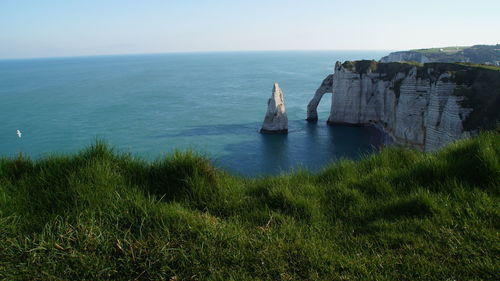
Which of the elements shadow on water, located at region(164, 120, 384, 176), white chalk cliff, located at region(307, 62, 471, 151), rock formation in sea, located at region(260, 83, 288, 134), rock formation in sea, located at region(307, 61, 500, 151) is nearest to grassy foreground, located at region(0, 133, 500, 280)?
rock formation in sea, located at region(307, 61, 500, 151)

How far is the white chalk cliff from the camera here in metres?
29.3

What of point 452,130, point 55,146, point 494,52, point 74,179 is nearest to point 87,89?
point 55,146

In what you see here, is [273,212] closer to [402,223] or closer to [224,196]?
[224,196]

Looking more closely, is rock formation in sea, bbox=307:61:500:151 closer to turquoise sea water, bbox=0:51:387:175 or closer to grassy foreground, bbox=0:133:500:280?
turquoise sea water, bbox=0:51:387:175

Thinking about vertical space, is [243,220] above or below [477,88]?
above

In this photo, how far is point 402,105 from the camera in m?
39.2

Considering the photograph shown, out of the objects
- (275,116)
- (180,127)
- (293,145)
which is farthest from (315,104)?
(180,127)

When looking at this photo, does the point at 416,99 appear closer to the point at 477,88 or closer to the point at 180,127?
the point at 477,88

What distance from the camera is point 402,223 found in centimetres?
364

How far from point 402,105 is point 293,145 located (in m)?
12.0

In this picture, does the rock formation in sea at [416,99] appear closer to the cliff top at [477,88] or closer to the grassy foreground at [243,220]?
the cliff top at [477,88]

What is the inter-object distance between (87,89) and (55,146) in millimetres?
47642

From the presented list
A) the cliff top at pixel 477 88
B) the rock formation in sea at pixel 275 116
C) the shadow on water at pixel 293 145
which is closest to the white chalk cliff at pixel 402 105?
the cliff top at pixel 477 88

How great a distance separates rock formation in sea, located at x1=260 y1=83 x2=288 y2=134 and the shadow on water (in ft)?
3.85
